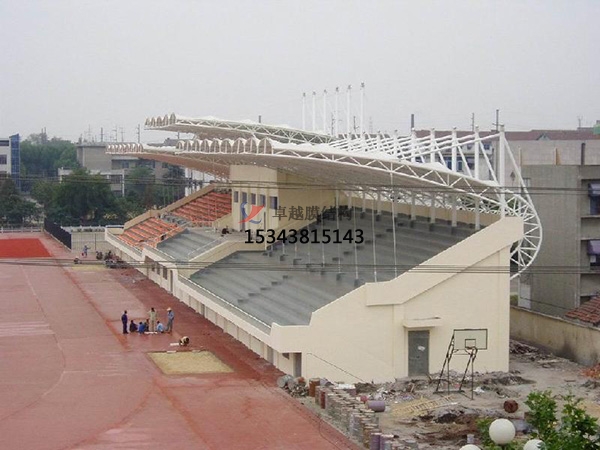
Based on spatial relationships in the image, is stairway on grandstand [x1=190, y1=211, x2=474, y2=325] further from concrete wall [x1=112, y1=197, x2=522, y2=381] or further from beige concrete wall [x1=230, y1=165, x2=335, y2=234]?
concrete wall [x1=112, y1=197, x2=522, y2=381]

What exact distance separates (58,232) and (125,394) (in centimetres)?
4245

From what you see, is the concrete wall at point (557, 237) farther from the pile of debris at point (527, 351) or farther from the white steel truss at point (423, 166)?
the pile of debris at point (527, 351)

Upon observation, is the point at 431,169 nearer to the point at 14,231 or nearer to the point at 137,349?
the point at 137,349

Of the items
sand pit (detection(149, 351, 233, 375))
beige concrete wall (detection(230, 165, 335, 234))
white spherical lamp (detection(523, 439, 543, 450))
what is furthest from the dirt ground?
beige concrete wall (detection(230, 165, 335, 234))

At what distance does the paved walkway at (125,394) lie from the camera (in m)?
18.3

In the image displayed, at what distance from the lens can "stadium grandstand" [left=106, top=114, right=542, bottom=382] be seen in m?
23.2

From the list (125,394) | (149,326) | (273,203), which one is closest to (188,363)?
(125,394)

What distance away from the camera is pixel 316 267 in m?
30.0

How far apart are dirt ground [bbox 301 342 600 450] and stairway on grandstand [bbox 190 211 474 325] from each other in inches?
129

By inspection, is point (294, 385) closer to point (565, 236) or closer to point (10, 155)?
point (565, 236)

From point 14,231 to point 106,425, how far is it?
54.9m

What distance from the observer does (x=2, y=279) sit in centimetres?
4428

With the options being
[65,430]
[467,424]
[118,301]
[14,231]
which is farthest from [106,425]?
[14,231]

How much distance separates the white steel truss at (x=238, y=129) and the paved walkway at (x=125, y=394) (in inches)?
327
